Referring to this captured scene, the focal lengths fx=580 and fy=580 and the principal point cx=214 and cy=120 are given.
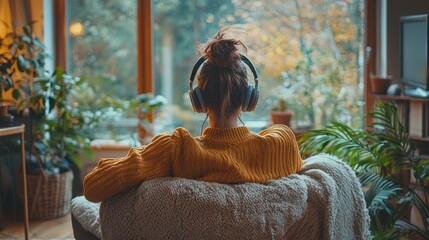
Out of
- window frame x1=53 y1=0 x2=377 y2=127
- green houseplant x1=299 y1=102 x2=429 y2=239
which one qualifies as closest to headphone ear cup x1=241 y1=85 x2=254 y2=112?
green houseplant x1=299 y1=102 x2=429 y2=239

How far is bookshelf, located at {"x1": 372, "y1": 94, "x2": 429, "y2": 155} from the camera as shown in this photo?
337 cm

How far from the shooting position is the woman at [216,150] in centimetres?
158

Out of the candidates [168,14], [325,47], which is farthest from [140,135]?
[325,47]

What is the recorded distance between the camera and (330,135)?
273cm

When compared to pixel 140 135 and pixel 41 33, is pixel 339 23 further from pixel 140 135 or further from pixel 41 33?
pixel 41 33

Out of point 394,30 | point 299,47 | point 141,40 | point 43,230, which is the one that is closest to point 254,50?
point 299,47

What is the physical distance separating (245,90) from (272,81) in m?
2.79

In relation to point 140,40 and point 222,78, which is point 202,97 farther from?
point 140,40

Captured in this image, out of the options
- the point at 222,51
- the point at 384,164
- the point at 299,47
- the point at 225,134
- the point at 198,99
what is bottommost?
the point at 384,164

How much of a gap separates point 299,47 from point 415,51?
1.07 metres

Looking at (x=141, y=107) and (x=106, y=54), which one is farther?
(x=106, y=54)

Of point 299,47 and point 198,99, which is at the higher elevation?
point 299,47

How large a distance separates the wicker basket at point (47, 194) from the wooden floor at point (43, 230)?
60mm

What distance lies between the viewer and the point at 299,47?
4434 millimetres
